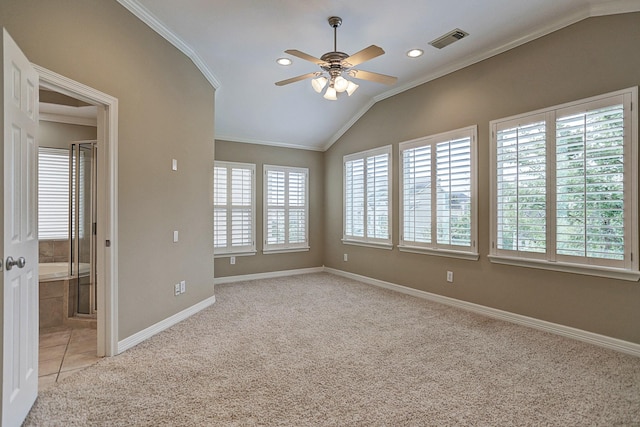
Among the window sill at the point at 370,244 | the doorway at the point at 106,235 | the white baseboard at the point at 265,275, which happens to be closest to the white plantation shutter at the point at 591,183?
the window sill at the point at 370,244

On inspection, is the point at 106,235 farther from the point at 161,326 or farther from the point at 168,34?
the point at 168,34

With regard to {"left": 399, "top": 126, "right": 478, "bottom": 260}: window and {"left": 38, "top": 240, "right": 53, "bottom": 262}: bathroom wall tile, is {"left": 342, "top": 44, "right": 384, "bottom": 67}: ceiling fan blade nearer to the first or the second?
{"left": 399, "top": 126, "right": 478, "bottom": 260}: window

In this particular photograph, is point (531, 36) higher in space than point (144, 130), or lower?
higher

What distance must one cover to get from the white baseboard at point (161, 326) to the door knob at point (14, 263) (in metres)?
1.32

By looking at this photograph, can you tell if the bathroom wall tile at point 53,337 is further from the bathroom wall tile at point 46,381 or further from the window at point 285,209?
the window at point 285,209

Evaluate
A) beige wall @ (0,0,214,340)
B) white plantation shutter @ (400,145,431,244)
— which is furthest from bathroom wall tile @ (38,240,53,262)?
white plantation shutter @ (400,145,431,244)

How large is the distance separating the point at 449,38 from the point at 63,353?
5015 millimetres

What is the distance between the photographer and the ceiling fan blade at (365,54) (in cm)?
270

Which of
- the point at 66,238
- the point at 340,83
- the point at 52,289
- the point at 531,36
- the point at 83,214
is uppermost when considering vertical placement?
the point at 531,36

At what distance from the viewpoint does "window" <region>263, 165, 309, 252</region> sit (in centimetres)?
629

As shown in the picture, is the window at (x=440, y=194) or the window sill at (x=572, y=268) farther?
the window at (x=440, y=194)

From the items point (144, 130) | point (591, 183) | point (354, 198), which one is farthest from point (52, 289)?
point (591, 183)

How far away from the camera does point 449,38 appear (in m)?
3.67

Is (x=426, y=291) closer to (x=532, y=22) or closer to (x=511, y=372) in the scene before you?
(x=511, y=372)
